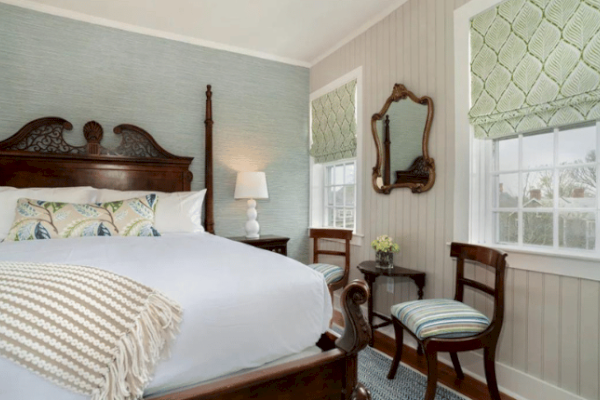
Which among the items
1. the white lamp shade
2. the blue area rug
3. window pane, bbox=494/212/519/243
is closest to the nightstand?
the white lamp shade

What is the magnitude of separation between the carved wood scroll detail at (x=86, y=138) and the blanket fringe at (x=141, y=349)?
→ 2.47 meters

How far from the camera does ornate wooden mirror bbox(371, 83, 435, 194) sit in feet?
8.39

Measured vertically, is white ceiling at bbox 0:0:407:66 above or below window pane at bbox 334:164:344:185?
above

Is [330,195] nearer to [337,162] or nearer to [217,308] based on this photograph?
[337,162]

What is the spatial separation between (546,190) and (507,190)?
22 cm

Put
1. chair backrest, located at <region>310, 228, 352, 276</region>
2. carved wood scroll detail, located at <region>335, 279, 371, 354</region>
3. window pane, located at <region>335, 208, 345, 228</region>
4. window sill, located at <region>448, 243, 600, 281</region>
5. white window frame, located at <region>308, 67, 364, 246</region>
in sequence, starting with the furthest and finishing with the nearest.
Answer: window pane, located at <region>335, 208, 345, 228</region>, white window frame, located at <region>308, 67, 364, 246</region>, chair backrest, located at <region>310, 228, 352, 276</region>, window sill, located at <region>448, 243, 600, 281</region>, carved wood scroll detail, located at <region>335, 279, 371, 354</region>

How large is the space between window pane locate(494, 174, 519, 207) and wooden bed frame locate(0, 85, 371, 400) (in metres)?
1.39

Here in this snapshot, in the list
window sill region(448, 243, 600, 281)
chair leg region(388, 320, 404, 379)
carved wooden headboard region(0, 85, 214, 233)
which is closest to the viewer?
window sill region(448, 243, 600, 281)

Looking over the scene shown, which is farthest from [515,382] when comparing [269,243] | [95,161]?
[95,161]

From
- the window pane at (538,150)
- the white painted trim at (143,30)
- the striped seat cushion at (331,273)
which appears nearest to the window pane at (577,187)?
the window pane at (538,150)

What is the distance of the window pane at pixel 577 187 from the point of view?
5.88ft

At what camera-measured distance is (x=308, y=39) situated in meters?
3.51

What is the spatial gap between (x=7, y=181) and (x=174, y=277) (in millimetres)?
2406

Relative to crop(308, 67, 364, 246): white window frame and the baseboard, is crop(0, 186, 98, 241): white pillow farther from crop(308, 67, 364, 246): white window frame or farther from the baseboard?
the baseboard
